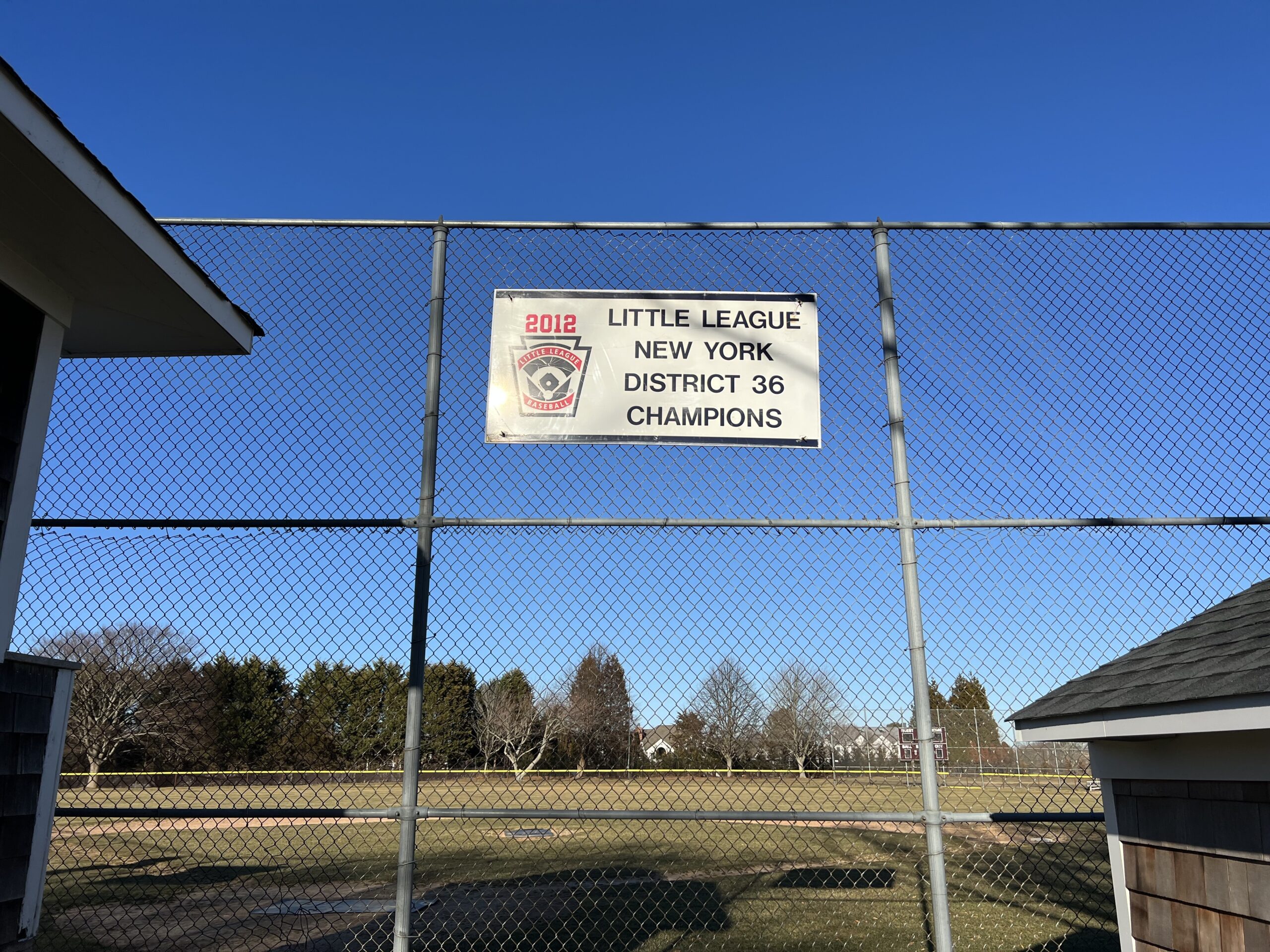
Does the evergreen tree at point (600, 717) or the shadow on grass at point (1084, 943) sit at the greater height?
the evergreen tree at point (600, 717)

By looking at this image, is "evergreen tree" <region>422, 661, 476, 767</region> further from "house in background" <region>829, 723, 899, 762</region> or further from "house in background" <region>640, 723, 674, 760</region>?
"house in background" <region>829, 723, 899, 762</region>

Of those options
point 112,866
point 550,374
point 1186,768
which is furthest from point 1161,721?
point 112,866

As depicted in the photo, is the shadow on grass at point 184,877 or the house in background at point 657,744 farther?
the shadow on grass at point 184,877

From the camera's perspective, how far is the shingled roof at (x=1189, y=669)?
276 centimetres

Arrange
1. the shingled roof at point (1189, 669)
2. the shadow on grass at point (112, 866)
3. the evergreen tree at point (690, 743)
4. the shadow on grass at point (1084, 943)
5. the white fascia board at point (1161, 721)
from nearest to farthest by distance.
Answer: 1. the white fascia board at point (1161, 721)
2. the shingled roof at point (1189, 669)
3. the evergreen tree at point (690, 743)
4. the shadow on grass at point (1084, 943)
5. the shadow on grass at point (112, 866)

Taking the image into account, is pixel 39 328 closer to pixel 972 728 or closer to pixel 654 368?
pixel 654 368

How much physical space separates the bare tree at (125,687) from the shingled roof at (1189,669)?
4.28 meters

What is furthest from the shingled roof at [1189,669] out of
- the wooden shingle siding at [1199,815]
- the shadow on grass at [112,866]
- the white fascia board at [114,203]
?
the shadow on grass at [112,866]

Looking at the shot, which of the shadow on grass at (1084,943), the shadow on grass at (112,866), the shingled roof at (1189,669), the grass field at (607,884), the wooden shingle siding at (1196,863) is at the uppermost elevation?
the shingled roof at (1189,669)

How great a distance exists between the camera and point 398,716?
6539mm

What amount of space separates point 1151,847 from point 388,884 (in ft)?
29.7

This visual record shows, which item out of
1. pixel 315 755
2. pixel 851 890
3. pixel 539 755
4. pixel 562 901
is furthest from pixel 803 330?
pixel 851 890

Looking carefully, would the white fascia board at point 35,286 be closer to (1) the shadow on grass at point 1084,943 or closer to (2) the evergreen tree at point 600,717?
(2) the evergreen tree at point 600,717

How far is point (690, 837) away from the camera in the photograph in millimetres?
15617
